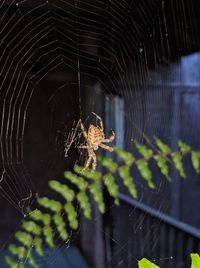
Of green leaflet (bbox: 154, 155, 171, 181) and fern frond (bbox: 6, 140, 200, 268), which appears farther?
green leaflet (bbox: 154, 155, 171, 181)

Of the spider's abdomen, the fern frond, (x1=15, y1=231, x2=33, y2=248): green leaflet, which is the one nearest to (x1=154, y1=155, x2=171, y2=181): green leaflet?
the fern frond

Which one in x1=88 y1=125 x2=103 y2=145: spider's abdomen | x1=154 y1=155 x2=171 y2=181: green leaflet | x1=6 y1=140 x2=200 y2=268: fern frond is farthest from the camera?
x1=88 y1=125 x2=103 y2=145: spider's abdomen

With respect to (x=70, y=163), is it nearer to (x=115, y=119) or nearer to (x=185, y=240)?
(x=115, y=119)

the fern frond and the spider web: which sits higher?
the spider web

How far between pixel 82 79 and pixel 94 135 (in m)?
0.35

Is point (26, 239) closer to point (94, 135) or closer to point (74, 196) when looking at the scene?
point (74, 196)

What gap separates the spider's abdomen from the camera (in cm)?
131

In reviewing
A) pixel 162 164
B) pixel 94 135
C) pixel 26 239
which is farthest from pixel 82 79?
pixel 26 239

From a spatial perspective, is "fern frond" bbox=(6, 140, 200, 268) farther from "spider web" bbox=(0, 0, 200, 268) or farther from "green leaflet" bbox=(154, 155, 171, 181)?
"spider web" bbox=(0, 0, 200, 268)

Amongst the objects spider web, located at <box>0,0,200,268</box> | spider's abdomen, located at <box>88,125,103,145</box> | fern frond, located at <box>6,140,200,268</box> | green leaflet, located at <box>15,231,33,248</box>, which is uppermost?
spider web, located at <box>0,0,200,268</box>

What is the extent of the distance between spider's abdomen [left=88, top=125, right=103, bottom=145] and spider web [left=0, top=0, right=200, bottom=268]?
0.08 m

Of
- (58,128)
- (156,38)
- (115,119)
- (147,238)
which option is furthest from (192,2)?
(147,238)

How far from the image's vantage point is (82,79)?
158cm

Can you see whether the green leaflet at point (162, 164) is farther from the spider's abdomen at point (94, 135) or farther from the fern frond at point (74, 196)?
the spider's abdomen at point (94, 135)
